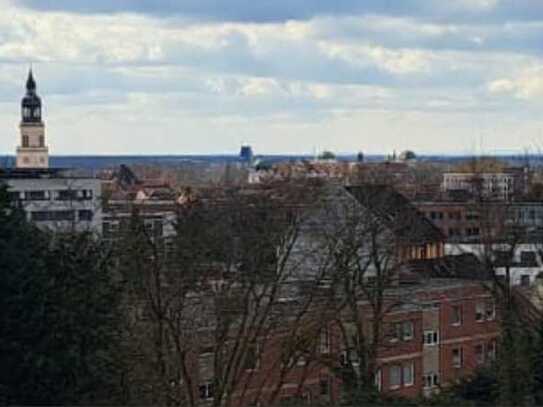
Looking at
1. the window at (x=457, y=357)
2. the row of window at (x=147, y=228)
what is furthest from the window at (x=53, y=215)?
the window at (x=457, y=357)

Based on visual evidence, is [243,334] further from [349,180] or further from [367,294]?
[349,180]

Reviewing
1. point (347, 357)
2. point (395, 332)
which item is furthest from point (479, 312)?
point (347, 357)

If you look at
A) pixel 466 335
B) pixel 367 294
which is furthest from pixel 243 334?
pixel 466 335

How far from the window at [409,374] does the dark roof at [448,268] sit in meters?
2.19

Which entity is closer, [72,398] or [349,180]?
[72,398]

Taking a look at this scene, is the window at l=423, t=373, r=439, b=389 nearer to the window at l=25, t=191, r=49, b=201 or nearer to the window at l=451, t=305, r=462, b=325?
the window at l=451, t=305, r=462, b=325

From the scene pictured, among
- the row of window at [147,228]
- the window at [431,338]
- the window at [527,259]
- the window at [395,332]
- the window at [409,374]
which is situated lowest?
the window at [409,374]

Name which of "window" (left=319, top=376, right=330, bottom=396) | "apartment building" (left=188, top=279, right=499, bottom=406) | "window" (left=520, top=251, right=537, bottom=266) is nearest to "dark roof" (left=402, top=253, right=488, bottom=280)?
"apartment building" (left=188, top=279, right=499, bottom=406)

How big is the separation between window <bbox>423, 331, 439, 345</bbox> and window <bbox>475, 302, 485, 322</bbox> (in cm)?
178

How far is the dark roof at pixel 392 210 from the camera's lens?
2688 centimetres

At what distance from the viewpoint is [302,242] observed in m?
24.9

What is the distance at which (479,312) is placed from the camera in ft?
109

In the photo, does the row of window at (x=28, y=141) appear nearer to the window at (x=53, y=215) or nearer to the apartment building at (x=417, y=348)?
the window at (x=53, y=215)

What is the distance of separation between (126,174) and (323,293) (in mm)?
90977
